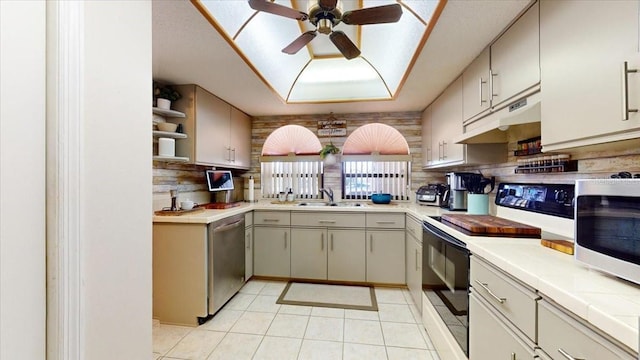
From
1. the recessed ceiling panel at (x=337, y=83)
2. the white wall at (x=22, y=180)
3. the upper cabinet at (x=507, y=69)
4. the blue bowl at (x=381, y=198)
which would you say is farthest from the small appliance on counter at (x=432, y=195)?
the white wall at (x=22, y=180)

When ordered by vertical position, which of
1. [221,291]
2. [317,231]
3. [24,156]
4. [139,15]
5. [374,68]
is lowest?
[221,291]

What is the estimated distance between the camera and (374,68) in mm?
2664

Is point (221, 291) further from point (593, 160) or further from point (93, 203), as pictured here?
point (593, 160)

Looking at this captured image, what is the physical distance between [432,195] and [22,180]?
320 centimetres

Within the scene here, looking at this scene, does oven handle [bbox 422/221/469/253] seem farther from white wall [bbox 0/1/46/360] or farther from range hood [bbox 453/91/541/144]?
white wall [bbox 0/1/46/360]

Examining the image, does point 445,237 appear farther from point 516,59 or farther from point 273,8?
point 273,8

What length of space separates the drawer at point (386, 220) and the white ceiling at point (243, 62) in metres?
1.35

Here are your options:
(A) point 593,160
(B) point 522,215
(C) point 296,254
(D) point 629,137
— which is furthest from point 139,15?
(C) point 296,254

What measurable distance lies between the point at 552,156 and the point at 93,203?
88.2 inches

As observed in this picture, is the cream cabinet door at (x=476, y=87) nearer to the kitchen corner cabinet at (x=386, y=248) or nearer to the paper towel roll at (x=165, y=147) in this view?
the kitchen corner cabinet at (x=386, y=248)

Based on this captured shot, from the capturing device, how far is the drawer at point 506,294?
2.96ft

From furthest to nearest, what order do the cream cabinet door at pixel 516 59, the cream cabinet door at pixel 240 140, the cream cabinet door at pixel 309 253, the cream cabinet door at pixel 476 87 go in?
the cream cabinet door at pixel 240 140 → the cream cabinet door at pixel 309 253 → the cream cabinet door at pixel 476 87 → the cream cabinet door at pixel 516 59

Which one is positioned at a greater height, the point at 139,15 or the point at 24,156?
the point at 139,15

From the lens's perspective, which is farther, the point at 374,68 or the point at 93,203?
the point at 374,68
